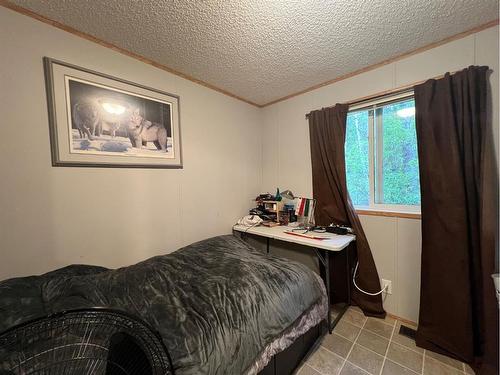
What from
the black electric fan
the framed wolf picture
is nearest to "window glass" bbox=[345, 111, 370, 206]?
the framed wolf picture

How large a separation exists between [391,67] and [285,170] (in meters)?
1.42

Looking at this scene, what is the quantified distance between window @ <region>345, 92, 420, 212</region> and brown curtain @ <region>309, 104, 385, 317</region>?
173mm

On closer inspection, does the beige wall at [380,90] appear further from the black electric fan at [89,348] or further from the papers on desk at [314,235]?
the black electric fan at [89,348]

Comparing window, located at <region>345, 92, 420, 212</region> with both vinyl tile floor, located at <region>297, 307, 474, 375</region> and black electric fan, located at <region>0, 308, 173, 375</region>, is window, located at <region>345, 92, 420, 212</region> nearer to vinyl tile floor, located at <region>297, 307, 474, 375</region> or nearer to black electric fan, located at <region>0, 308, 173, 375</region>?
vinyl tile floor, located at <region>297, 307, 474, 375</region>

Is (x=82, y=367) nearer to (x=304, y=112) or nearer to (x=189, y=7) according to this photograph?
(x=189, y=7)

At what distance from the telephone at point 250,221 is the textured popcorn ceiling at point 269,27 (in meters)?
1.58

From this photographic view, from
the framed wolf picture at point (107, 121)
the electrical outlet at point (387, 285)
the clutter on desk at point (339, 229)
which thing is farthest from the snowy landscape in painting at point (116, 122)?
the electrical outlet at point (387, 285)

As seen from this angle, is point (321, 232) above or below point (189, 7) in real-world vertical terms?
below

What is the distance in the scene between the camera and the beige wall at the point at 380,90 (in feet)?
4.84

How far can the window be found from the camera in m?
1.79

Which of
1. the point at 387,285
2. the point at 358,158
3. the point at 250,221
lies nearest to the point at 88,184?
the point at 250,221

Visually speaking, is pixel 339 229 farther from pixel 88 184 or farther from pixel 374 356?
pixel 88 184

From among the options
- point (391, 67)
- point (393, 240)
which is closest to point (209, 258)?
point (393, 240)

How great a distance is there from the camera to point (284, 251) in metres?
2.37
